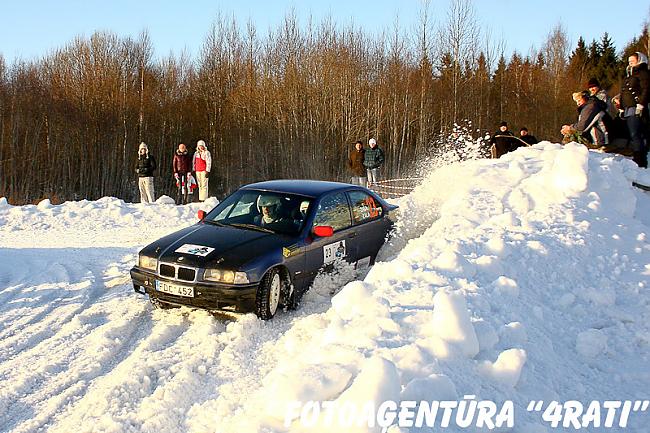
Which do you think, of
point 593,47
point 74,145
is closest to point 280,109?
point 74,145

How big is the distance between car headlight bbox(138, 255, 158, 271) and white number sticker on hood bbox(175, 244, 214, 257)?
0.91 ft

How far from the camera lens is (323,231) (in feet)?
23.2

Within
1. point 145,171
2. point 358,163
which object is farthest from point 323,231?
point 358,163

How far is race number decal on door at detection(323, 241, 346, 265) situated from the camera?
734 cm

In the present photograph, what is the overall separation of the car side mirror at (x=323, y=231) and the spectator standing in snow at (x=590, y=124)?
6.30 m

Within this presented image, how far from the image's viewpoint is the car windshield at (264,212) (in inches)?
282

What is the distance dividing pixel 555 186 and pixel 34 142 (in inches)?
1177

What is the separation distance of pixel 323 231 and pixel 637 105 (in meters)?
7.22

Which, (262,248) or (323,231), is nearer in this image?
(262,248)

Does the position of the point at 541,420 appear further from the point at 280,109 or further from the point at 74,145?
the point at 74,145

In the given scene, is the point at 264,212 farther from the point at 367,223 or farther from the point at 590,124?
the point at 590,124

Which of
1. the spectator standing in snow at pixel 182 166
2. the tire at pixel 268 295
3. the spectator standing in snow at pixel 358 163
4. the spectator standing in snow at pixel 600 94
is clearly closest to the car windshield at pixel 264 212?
the tire at pixel 268 295

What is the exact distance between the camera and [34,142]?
31406 millimetres

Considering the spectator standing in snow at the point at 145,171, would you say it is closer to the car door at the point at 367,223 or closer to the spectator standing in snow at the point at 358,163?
the spectator standing in snow at the point at 358,163
